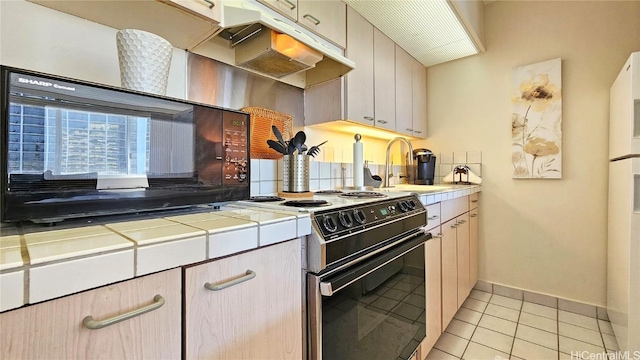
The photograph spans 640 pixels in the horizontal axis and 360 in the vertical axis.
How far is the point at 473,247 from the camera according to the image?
2348 millimetres

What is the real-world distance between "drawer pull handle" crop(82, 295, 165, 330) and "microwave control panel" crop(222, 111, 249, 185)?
49cm

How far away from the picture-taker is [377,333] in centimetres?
110

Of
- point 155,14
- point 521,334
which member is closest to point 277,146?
point 155,14

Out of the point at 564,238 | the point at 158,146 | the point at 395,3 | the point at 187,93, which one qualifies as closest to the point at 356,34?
the point at 395,3

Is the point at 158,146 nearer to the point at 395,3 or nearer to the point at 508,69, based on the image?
the point at 395,3

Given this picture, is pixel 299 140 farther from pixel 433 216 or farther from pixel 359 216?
pixel 433 216

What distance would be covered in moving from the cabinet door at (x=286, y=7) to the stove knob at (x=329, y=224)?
1016mm

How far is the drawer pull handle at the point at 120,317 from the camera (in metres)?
0.46

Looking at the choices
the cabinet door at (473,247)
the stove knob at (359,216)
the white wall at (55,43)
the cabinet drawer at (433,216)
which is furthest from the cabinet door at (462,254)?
the white wall at (55,43)

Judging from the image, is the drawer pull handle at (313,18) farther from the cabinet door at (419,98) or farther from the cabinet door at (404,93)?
the cabinet door at (419,98)

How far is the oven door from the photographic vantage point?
0.85 meters

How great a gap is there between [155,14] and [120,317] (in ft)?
3.19

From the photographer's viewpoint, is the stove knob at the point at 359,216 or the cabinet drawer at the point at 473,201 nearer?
the stove knob at the point at 359,216

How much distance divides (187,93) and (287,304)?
3.37 feet
